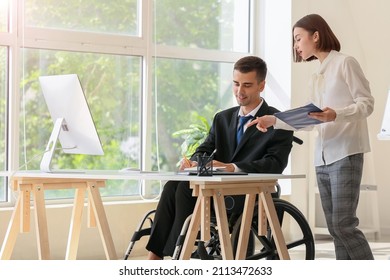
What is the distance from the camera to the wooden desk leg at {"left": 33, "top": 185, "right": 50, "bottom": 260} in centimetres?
363

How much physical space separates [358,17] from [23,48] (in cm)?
314

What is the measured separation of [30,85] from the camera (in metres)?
5.21

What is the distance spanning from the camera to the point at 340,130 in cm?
359

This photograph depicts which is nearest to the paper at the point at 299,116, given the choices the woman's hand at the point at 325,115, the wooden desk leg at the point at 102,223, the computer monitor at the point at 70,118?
the woman's hand at the point at 325,115

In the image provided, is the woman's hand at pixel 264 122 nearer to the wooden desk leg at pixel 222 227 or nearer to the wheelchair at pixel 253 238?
the wheelchair at pixel 253 238

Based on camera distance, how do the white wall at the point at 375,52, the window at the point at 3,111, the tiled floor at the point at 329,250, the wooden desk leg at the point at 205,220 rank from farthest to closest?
1. the white wall at the point at 375,52
2. the tiled floor at the point at 329,250
3. the window at the point at 3,111
4. the wooden desk leg at the point at 205,220

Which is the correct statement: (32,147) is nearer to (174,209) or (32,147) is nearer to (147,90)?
(147,90)

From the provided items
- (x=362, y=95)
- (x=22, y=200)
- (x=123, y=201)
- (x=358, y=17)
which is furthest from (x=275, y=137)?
(x=358, y=17)

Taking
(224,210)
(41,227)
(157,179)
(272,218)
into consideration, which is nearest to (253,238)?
(272,218)

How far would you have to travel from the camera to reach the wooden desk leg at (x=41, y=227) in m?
3.63

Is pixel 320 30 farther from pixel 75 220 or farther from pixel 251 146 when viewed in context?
pixel 75 220

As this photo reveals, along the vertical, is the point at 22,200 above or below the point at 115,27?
below

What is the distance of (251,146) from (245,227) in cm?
60

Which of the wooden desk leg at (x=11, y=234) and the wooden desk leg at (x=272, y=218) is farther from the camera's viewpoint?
the wooden desk leg at (x=11, y=234)
